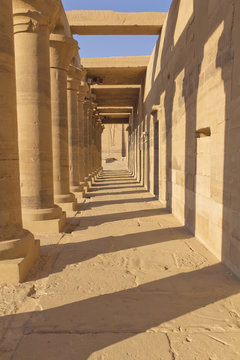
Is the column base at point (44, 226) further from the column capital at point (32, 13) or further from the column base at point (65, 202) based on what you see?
the column capital at point (32, 13)

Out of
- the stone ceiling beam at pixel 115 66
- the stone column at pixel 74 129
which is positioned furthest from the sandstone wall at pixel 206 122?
the stone ceiling beam at pixel 115 66

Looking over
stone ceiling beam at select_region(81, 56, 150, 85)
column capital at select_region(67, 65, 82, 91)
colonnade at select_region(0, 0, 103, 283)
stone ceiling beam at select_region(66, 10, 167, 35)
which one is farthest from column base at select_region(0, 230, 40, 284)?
stone ceiling beam at select_region(81, 56, 150, 85)

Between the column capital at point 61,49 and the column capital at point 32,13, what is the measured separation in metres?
1.94

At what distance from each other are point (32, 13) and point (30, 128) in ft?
7.10

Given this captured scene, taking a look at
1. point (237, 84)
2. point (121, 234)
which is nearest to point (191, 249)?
point (121, 234)

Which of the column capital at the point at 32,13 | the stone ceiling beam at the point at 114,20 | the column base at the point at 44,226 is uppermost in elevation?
the stone ceiling beam at the point at 114,20

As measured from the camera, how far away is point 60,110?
828cm

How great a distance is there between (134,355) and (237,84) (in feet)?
11.5

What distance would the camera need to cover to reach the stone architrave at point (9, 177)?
3.91 metres

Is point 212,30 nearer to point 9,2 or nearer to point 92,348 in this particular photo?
point 9,2

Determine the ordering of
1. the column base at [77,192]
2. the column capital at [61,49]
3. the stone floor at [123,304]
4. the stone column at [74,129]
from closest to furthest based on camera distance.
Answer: the stone floor at [123,304] → the column capital at [61,49] → the stone column at [74,129] → the column base at [77,192]

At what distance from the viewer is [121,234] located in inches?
246

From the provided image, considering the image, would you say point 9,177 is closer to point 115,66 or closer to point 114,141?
point 115,66

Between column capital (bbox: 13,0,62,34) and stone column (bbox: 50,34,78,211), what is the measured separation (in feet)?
6.52
